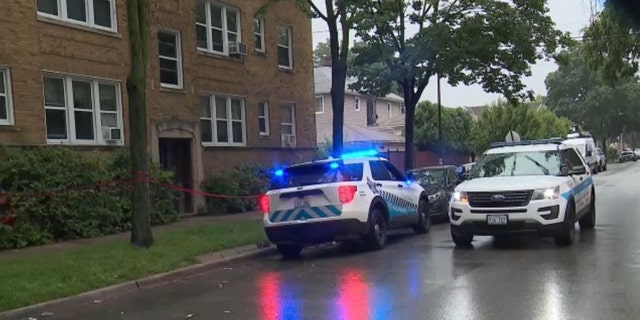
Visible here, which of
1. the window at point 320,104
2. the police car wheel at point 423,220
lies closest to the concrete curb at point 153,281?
the police car wheel at point 423,220

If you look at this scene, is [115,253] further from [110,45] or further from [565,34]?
[565,34]

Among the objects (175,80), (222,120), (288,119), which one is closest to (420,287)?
(175,80)

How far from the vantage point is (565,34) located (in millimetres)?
24625

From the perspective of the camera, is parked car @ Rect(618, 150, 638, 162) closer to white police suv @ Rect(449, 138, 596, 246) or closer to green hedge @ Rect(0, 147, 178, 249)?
white police suv @ Rect(449, 138, 596, 246)

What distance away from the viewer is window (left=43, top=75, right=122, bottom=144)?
16.0 m

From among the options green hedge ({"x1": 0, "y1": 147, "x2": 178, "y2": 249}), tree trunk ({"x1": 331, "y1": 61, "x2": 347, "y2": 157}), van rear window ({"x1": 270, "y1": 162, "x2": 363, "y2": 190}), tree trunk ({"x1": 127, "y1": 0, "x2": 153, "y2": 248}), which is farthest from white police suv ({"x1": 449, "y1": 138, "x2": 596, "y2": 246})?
green hedge ({"x1": 0, "y1": 147, "x2": 178, "y2": 249})

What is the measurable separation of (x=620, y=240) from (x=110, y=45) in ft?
42.7

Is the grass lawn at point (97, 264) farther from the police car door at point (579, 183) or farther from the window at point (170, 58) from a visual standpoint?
the window at point (170, 58)

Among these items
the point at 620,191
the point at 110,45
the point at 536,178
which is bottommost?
the point at 620,191

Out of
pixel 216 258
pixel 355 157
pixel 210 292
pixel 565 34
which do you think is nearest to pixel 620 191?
pixel 565 34

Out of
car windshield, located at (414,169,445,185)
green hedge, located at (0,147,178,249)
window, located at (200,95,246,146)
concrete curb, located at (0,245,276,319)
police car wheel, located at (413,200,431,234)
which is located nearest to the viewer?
concrete curb, located at (0,245,276,319)

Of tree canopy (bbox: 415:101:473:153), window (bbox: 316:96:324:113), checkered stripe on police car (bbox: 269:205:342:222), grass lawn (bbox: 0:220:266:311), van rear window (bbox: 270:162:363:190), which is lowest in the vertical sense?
grass lawn (bbox: 0:220:266:311)

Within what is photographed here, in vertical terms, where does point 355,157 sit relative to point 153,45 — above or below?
below

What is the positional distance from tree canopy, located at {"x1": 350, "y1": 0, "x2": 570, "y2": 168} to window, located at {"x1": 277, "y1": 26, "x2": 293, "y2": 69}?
8.60 feet
